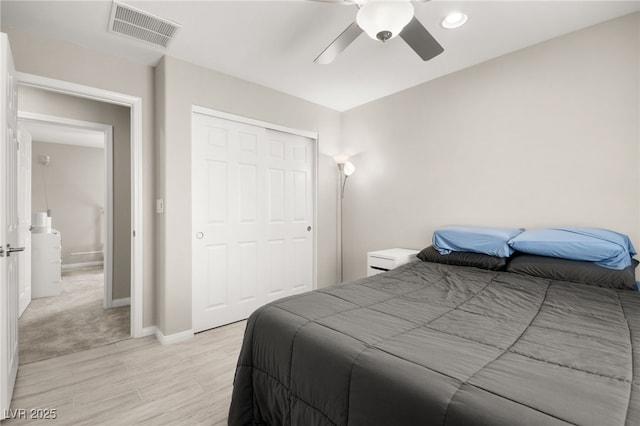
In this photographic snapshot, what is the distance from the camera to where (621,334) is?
1.19 metres

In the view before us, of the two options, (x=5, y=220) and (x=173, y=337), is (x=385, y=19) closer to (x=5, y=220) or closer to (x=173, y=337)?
(x=5, y=220)

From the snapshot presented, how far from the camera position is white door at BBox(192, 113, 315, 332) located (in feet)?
9.46

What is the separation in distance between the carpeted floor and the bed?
77.7 inches

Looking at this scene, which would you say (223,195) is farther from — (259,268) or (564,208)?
(564,208)

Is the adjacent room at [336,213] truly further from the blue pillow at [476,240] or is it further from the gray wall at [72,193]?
the gray wall at [72,193]

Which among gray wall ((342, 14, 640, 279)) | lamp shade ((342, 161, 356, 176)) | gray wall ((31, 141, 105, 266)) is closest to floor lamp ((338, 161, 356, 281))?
lamp shade ((342, 161, 356, 176))

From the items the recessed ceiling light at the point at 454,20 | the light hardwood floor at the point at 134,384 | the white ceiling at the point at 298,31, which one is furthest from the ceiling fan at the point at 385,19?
the light hardwood floor at the point at 134,384

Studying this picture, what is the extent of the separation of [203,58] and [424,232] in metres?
2.75

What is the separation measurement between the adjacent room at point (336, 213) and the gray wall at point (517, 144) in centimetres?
2

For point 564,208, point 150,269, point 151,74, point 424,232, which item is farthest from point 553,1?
point 150,269

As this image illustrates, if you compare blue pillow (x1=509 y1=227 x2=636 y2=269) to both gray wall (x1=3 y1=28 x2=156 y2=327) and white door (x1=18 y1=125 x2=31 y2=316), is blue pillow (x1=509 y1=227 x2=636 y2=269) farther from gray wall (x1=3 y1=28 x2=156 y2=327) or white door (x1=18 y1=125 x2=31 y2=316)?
white door (x1=18 y1=125 x2=31 y2=316)

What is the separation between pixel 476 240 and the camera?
7.86 ft

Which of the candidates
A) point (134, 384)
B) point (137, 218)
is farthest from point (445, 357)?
point (137, 218)

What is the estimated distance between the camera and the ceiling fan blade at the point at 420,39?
170cm
